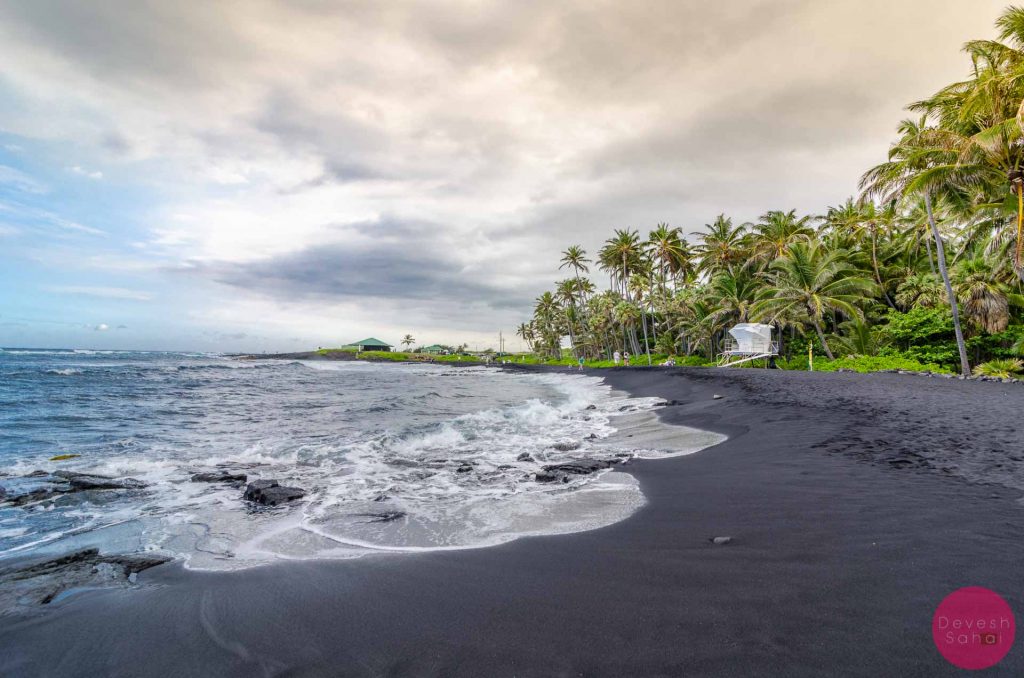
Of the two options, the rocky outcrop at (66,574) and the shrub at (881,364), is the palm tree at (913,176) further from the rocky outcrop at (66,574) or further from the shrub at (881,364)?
the rocky outcrop at (66,574)

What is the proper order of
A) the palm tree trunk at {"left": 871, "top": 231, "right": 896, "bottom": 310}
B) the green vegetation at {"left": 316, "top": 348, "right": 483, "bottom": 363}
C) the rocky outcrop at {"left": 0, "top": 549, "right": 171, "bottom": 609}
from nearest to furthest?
the rocky outcrop at {"left": 0, "top": 549, "right": 171, "bottom": 609} < the palm tree trunk at {"left": 871, "top": 231, "right": 896, "bottom": 310} < the green vegetation at {"left": 316, "top": 348, "right": 483, "bottom": 363}

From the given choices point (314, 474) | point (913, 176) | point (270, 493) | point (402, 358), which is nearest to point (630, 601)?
point (270, 493)

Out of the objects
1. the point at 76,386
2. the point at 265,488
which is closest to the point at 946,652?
the point at 265,488

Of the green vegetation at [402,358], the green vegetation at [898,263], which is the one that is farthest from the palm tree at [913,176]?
the green vegetation at [402,358]

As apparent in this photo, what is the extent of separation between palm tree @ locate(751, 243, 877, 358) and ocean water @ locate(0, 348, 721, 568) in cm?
2193

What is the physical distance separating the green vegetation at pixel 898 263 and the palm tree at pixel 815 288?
102 millimetres

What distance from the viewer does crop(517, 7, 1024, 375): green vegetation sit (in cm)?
1638

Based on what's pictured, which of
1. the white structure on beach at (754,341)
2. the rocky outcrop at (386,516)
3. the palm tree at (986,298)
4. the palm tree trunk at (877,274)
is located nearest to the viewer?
the rocky outcrop at (386,516)

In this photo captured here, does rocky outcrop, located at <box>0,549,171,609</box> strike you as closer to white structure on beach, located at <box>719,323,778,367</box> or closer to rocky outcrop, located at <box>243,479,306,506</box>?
rocky outcrop, located at <box>243,479,306,506</box>

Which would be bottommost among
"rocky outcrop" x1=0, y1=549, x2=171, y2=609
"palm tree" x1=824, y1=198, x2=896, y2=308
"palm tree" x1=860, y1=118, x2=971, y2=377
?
"rocky outcrop" x1=0, y1=549, x2=171, y2=609

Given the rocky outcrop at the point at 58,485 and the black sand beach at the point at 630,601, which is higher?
the black sand beach at the point at 630,601

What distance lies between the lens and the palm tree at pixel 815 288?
1161 inches

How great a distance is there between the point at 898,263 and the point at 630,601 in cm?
4375

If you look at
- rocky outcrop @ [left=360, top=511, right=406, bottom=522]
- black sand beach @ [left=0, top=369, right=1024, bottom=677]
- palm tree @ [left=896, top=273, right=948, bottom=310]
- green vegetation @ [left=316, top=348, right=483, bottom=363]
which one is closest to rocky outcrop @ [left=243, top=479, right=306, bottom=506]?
rocky outcrop @ [left=360, top=511, right=406, bottom=522]
